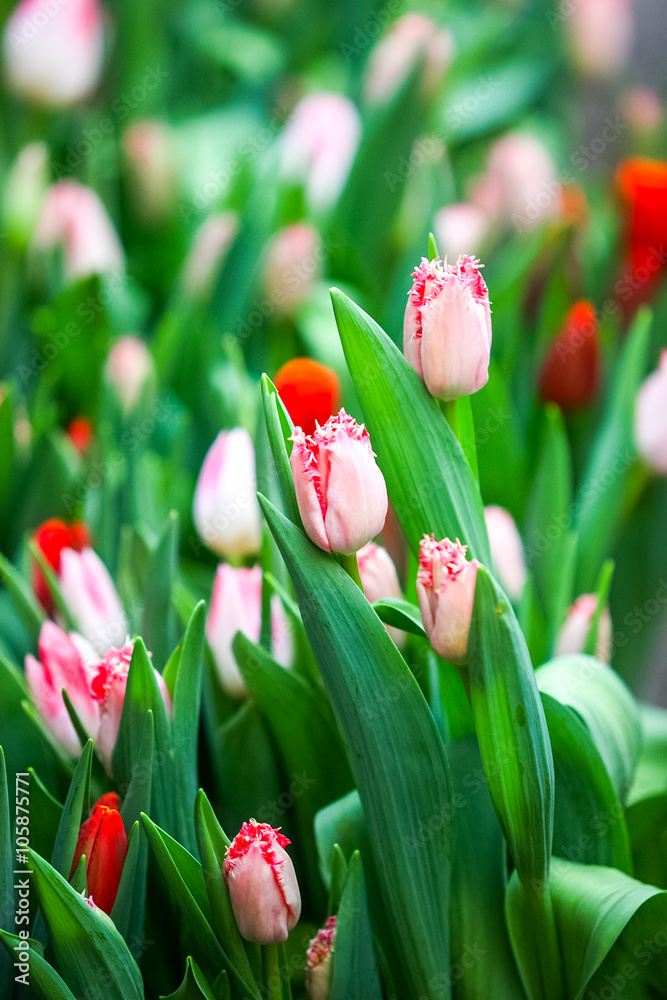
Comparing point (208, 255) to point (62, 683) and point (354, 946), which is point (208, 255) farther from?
point (354, 946)

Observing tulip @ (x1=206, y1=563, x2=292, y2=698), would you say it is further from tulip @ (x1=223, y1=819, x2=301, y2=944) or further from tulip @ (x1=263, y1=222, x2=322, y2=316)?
tulip @ (x1=263, y1=222, x2=322, y2=316)

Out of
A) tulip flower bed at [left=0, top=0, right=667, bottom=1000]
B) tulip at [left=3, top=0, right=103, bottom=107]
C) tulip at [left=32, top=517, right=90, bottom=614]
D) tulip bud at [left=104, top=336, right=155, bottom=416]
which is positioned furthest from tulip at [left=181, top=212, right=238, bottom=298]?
tulip at [left=32, top=517, right=90, bottom=614]

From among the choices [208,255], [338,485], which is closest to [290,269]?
[208,255]

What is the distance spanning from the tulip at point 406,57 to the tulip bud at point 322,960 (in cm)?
85

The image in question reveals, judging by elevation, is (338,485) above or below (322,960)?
above

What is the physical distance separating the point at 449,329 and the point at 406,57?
0.82 m

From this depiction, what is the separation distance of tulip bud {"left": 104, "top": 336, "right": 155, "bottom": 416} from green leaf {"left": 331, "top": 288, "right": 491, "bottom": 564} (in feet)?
1.27

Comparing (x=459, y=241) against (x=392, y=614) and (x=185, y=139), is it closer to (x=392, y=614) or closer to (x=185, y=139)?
(x=185, y=139)

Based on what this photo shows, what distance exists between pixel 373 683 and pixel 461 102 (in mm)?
965

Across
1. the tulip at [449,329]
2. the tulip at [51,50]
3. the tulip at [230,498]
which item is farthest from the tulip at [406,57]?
the tulip at [449,329]

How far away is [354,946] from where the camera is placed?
0.41 m

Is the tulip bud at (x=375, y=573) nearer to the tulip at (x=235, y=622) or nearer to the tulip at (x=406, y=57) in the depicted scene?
the tulip at (x=235, y=622)

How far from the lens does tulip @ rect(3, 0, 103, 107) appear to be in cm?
92

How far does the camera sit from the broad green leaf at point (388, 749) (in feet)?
1.23
